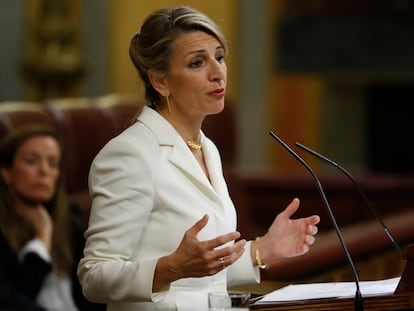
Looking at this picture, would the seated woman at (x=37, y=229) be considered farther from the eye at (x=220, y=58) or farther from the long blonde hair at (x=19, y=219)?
the eye at (x=220, y=58)

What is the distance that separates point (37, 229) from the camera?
3748 mm

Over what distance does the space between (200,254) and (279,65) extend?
627cm

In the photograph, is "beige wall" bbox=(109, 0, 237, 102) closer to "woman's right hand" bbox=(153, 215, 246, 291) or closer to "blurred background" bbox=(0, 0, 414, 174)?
"blurred background" bbox=(0, 0, 414, 174)

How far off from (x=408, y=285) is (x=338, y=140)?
6.12 metres

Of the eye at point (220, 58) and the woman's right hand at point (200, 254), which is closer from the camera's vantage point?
the woman's right hand at point (200, 254)

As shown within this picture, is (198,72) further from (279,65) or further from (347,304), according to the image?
(279,65)

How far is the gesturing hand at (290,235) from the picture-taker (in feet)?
6.70

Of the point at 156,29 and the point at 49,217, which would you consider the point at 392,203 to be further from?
the point at 156,29

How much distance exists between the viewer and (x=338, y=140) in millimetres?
8055

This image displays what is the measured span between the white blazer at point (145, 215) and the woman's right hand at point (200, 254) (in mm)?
68

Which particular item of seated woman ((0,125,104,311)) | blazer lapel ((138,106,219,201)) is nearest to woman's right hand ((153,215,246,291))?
blazer lapel ((138,106,219,201))

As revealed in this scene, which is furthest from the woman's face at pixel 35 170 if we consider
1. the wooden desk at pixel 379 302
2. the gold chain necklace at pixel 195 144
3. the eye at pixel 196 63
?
the wooden desk at pixel 379 302

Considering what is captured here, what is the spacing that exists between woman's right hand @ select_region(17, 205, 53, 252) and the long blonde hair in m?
0.02

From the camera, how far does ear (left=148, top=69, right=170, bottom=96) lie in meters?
2.00
